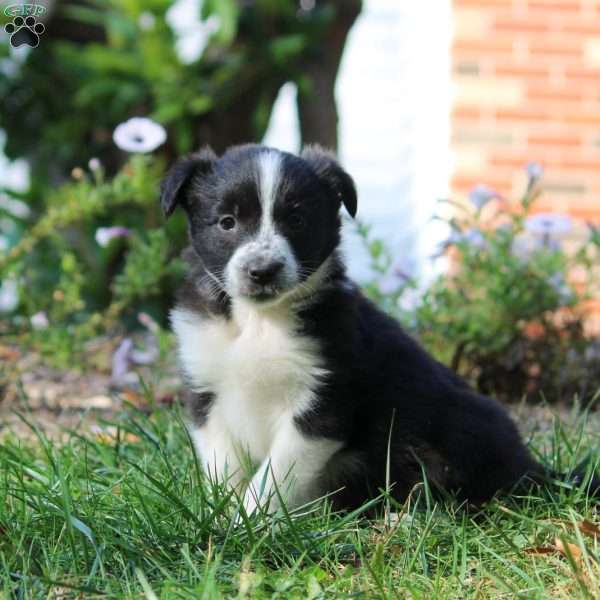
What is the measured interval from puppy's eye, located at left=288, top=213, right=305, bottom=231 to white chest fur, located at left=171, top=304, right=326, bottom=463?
277 millimetres

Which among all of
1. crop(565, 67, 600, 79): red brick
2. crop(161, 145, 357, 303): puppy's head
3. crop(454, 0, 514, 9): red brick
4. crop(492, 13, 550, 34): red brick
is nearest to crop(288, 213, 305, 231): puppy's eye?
crop(161, 145, 357, 303): puppy's head

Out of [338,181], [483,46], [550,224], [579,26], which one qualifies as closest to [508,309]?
[550,224]

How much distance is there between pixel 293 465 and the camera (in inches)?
115

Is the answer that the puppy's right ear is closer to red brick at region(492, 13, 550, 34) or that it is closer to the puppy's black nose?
the puppy's black nose

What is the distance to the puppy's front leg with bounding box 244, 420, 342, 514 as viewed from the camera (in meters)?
2.94

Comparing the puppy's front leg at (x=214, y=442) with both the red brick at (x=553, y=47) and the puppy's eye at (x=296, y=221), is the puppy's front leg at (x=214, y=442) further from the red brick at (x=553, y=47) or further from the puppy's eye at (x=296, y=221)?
the red brick at (x=553, y=47)

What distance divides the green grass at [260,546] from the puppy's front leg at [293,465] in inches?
3.5

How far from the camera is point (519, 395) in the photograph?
5078 millimetres

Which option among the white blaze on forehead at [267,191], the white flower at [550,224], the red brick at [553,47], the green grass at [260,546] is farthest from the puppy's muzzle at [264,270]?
the red brick at [553,47]

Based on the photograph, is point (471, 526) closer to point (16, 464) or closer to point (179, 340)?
point (179, 340)

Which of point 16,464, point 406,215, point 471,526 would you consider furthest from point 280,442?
point 406,215

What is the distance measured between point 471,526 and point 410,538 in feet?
1.04

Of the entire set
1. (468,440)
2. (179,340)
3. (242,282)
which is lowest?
(468,440)

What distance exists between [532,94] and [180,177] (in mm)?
4861
